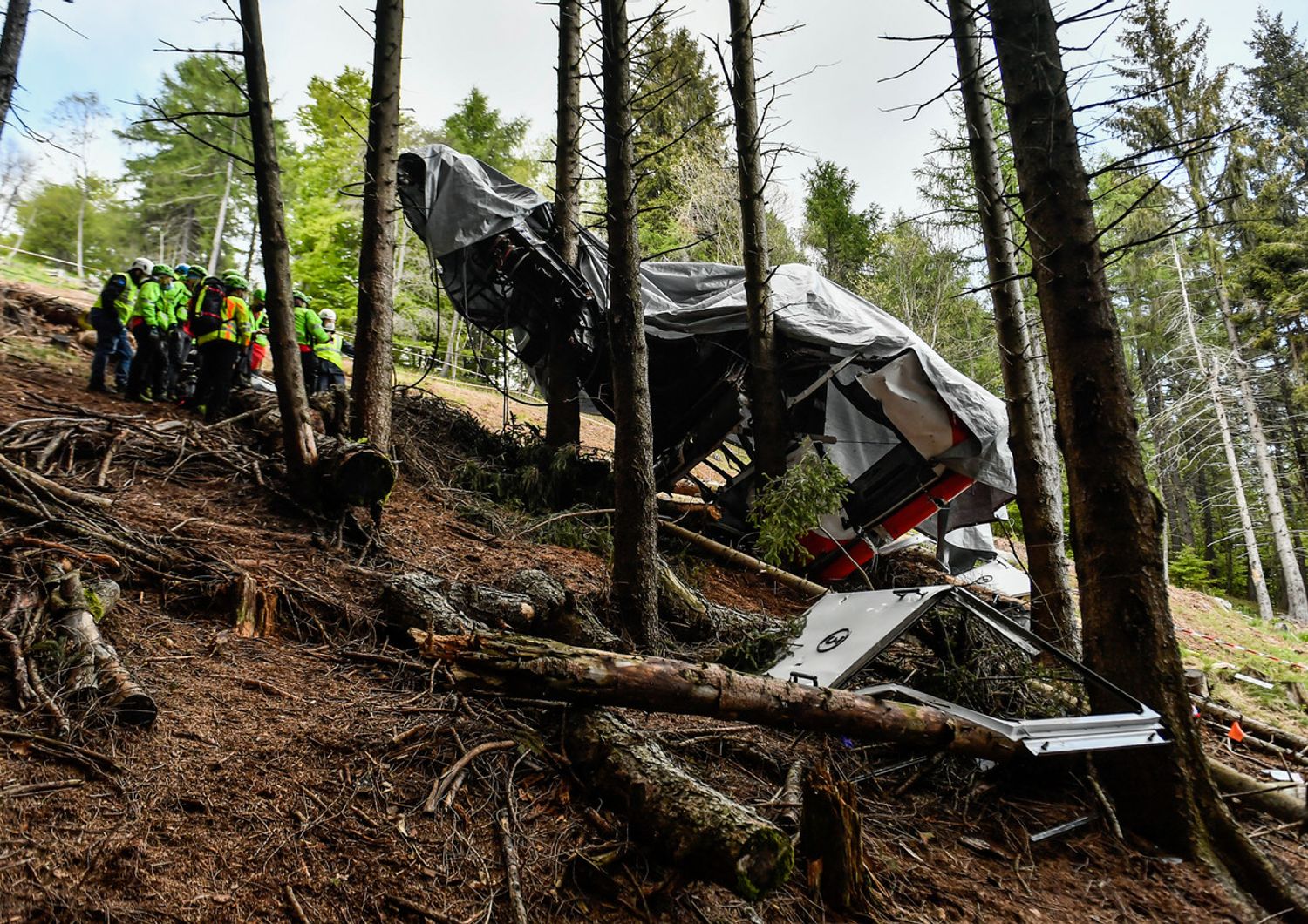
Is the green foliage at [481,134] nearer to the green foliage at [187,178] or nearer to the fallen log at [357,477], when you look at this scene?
the green foliage at [187,178]

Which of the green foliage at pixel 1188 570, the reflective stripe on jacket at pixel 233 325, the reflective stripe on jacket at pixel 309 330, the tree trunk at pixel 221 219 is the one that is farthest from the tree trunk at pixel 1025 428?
the tree trunk at pixel 221 219

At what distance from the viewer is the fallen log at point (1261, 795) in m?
4.21

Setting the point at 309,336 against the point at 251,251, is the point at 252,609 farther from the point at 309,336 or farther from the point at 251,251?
the point at 251,251

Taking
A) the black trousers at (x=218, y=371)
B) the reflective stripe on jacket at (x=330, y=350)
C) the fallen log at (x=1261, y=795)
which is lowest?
the fallen log at (x=1261, y=795)

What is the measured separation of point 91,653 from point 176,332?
714 cm

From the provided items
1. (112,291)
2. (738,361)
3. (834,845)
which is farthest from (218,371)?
(834,845)

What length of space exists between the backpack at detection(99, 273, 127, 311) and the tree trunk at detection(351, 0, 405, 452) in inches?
147

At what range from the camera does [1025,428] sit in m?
6.38

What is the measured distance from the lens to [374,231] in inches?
273

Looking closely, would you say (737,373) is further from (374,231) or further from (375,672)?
(375,672)

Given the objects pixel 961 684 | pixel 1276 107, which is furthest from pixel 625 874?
pixel 1276 107

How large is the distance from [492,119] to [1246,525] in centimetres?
2880

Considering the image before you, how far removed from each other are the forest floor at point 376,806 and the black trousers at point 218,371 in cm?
270

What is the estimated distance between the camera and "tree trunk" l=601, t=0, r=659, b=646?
5.08m
